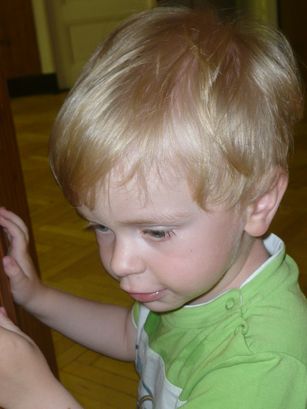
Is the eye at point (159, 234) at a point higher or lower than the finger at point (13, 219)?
higher

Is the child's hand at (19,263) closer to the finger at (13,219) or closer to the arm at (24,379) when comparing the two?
the finger at (13,219)

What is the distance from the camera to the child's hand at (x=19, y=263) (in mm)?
750

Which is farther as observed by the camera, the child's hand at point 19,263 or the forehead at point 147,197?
the child's hand at point 19,263

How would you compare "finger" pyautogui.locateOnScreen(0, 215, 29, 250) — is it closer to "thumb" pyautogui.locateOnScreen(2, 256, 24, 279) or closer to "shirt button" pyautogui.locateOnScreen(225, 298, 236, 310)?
"thumb" pyautogui.locateOnScreen(2, 256, 24, 279)

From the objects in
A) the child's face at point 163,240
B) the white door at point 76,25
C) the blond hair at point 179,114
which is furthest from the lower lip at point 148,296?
the white door at point 76,25

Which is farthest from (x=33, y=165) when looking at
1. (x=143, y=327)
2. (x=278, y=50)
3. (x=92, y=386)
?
(x=278, y=50)

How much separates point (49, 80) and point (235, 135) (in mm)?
4288

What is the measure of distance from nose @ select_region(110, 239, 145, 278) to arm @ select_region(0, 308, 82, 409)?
0.38 ft

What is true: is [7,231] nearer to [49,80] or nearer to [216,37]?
[216,37]

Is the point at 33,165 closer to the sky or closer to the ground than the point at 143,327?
closer to the ground

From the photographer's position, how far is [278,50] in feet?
2.19

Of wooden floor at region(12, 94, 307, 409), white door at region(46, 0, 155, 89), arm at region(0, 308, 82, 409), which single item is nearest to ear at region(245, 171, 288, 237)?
arm at region(0, 308, 82, 409)

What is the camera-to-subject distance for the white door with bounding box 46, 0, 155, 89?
4562mm

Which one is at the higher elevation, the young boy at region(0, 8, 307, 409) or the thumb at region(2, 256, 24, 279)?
the young boy at region(0, 8, 307, 409)
